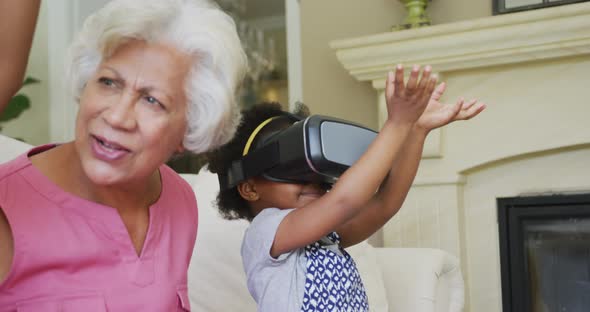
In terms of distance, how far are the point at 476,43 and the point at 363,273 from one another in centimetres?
91

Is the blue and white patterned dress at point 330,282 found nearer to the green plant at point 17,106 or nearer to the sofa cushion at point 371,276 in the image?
the sofa cushion at point 371,276

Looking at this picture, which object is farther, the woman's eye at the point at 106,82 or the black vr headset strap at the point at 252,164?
the black vr headset strap at the point at 252,164

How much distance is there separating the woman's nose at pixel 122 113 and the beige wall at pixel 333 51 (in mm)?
1599

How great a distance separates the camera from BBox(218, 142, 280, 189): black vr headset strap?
1.19 metres

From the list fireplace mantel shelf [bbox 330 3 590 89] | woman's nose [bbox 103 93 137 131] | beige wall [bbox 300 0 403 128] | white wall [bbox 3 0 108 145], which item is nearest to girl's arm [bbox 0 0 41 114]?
woman's nose [bbox 103 93 137 131]

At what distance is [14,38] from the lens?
0.67m

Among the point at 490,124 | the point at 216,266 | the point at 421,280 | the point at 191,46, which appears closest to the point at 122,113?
the point at 191,46

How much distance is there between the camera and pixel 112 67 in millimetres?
943

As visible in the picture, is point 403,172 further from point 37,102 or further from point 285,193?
point 37,102

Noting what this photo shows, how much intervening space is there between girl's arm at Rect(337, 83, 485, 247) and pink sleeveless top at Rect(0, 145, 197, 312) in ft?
Result: 1.33

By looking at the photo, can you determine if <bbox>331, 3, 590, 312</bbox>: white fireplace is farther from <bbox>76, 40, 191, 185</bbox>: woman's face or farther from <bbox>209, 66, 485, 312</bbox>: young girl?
<bbox>76, 40, 191, 185</bbox>: woman's face

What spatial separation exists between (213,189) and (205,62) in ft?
2.40

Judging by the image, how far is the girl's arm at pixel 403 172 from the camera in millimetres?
1124

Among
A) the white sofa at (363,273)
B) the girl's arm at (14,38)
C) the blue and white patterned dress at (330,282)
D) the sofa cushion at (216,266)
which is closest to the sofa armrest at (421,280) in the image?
the white sofa at (363,273)
